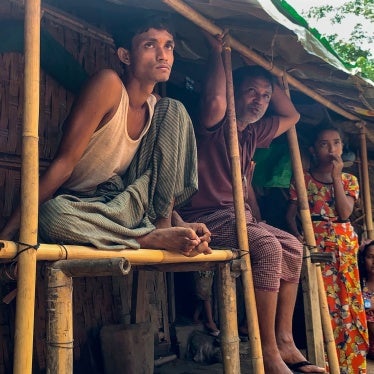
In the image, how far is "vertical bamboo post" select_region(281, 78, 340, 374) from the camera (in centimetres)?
326

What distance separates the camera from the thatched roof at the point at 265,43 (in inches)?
107

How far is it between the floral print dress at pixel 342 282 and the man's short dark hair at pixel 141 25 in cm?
204

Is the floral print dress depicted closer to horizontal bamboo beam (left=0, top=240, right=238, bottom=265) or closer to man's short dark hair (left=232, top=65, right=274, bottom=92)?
man's short dark hair (left=232, top=65, right=274, bottom=92)

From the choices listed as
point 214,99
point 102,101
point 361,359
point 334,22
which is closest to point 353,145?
point 361,359

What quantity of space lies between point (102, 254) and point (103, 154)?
0.67 meters

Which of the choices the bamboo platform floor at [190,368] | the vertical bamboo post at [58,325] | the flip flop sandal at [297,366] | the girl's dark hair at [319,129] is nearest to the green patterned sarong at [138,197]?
the vertical bamboo post at [58,325]

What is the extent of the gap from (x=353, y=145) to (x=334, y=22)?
1050 centimetres

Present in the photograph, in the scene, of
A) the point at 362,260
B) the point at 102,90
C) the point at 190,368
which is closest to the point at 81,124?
the point at 102,90

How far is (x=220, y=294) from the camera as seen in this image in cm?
274

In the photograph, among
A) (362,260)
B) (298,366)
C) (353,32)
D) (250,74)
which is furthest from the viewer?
(353,32)

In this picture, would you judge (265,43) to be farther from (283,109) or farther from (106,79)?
(106,79)

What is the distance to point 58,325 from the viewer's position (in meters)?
1.92

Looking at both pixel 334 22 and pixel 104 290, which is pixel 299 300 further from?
pixel 334 22

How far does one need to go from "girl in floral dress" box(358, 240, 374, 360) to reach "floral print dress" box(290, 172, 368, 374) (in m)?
0.68
